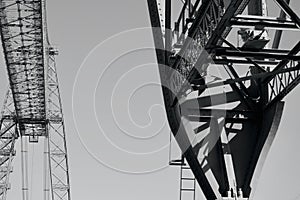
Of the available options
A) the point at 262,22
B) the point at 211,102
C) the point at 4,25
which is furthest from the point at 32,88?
the point at 262,22

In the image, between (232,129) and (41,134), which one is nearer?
(232,129)

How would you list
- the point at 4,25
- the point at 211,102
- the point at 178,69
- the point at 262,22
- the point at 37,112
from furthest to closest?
the point at 37,112 → the point at 4,25 → the point at 211,102 → the point at 178,69 → the point at 262,22

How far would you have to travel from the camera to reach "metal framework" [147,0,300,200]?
1627cm

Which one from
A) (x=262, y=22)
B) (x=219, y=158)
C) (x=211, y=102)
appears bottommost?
(x=219, y=158)

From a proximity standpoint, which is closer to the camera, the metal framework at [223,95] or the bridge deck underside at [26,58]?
the metal framework at [223,95]

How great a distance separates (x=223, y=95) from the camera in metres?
19.4

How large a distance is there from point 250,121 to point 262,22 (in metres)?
5.02

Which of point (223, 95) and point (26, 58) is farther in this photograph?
point (26, 58)

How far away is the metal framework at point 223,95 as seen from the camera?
16.3 meters

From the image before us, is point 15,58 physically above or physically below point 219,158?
above

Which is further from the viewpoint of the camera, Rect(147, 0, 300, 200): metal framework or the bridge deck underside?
the bridge deck underside

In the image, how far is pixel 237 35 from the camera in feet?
56.7

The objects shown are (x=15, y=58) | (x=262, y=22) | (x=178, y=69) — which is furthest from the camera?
(x=15, y=58)

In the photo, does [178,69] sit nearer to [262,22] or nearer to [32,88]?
[262,22]
